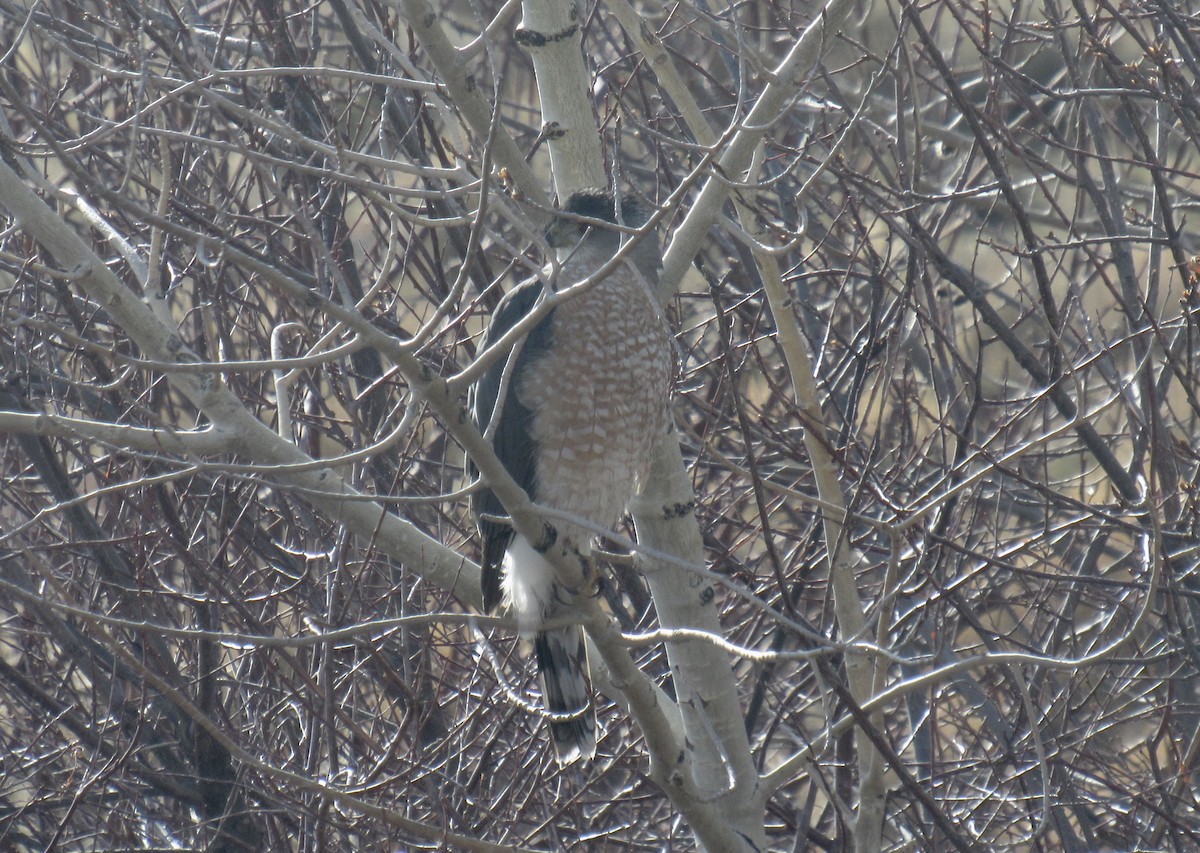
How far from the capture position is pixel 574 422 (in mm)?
3891

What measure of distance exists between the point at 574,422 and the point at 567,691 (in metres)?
0.83

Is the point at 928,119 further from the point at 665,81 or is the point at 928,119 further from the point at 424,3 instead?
the point at 424,3

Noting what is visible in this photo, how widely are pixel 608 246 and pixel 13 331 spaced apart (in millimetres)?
2263

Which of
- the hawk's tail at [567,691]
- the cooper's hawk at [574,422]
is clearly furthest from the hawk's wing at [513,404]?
the hawk's tail at [567,691]

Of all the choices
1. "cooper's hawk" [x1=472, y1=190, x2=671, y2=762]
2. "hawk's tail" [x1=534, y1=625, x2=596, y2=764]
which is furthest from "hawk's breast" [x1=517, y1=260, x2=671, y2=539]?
"hawk's tail" [x1=534, y1=625, x2=596, y2=764]

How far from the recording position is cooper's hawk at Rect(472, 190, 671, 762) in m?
3.83

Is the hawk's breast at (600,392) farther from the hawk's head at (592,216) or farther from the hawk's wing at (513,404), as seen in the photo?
the hawk's head at (592,216)

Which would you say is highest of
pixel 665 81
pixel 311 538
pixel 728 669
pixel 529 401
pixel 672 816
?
pixel 665 81

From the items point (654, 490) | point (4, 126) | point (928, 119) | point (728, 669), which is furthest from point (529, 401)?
point (928, 119)

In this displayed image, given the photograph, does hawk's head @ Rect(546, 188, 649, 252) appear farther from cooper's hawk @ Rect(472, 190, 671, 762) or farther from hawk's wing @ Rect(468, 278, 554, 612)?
hawk's wing @ Rect(468, 278, 554, 612)

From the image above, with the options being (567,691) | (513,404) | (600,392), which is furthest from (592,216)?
(567,691)

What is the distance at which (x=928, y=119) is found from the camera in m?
7.04

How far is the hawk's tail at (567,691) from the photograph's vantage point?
3.79 metres

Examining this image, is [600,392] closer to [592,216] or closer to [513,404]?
[513,404]
